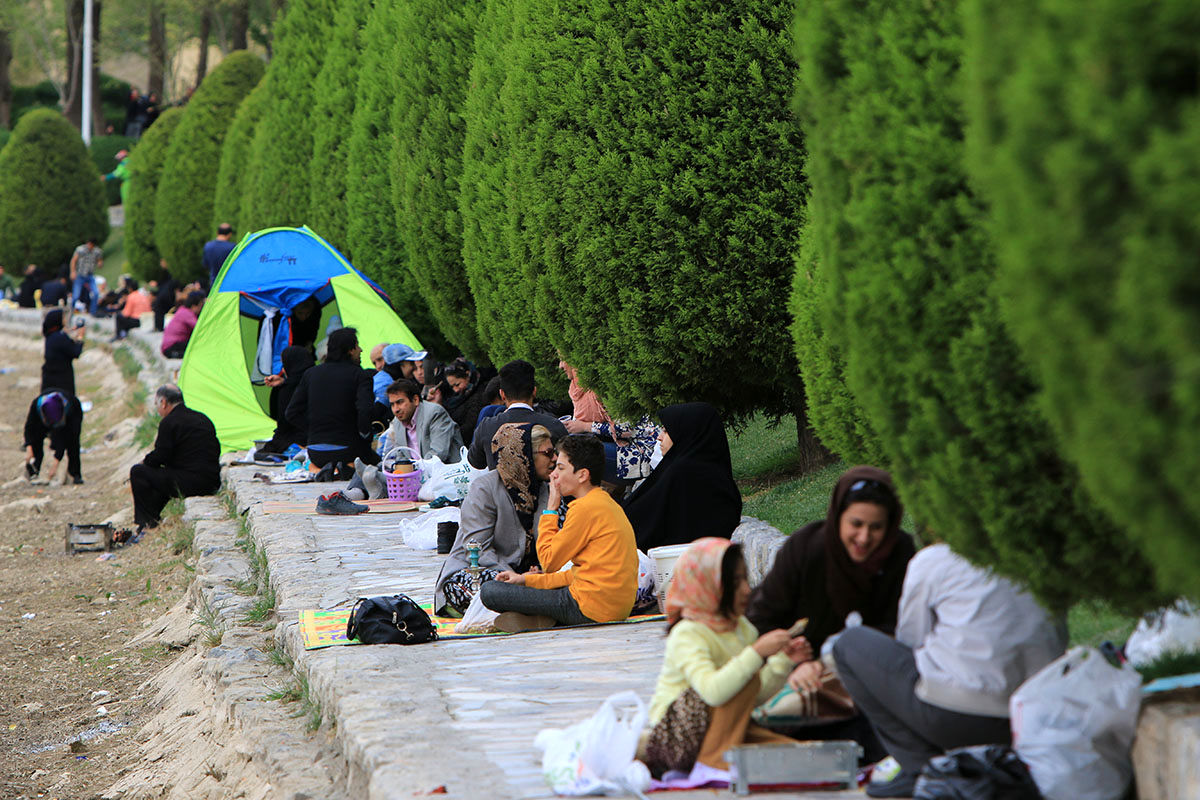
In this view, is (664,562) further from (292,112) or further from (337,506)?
(292,112)

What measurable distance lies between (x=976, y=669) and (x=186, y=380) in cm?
1259

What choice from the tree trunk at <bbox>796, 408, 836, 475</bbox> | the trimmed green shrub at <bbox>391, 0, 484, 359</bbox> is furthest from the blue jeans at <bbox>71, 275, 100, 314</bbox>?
the tree trunk at <bbox>796, 408, 836, 475</bbox>

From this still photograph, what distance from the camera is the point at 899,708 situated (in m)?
4.09

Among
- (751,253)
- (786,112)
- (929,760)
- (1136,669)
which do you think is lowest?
(929,760)

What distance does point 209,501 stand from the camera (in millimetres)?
12562

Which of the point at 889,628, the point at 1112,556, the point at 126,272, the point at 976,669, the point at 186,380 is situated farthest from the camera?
the point at 126,272

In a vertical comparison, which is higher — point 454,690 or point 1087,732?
point 1087,732

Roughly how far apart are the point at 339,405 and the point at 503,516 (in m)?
5.33

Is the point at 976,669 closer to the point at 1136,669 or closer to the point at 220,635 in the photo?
the point at 1136,669

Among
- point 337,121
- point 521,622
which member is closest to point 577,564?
point 521,622

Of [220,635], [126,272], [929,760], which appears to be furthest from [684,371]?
[126,272]

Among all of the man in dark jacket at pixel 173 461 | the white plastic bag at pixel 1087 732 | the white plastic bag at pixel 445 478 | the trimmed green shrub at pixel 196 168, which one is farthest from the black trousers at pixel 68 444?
the white plastic bag at pixel 1087 732

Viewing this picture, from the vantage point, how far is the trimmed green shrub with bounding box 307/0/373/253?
673 inches

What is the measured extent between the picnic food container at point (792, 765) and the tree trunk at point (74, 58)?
46.8 metres
